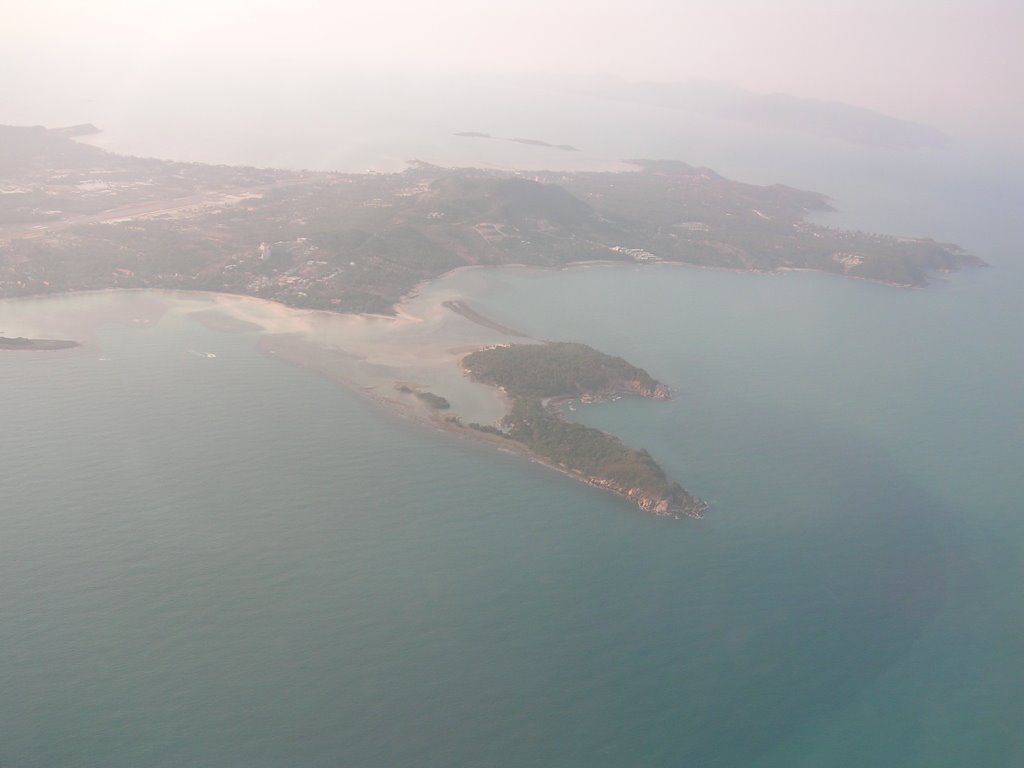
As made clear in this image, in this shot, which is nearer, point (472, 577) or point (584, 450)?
point (472, 577)

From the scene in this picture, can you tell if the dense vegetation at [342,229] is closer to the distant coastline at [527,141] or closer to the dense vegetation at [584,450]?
the dense vegetation at [584,450]

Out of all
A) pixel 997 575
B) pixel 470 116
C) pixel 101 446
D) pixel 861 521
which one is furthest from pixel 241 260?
pixel 470 116

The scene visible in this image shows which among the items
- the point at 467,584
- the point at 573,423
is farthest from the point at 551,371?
the point at 467,584

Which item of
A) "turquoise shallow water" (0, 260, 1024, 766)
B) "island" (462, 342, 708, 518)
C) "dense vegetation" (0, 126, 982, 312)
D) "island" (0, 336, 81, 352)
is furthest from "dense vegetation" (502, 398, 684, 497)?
"island" (0, 336, 81, 352)

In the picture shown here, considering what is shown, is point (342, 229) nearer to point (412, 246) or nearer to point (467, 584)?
point (412, 246)

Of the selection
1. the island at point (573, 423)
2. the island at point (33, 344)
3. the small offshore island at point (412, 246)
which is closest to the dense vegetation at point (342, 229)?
the small offshore island at point (412, 246)

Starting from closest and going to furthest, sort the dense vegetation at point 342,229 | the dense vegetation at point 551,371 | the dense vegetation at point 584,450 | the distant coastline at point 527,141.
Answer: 1. the dense vegetation at point 584,450
2. the dense vegetation at point 551,371
3. the dense vegetation at point 342,229
4. the distant coastline at point 527,141
